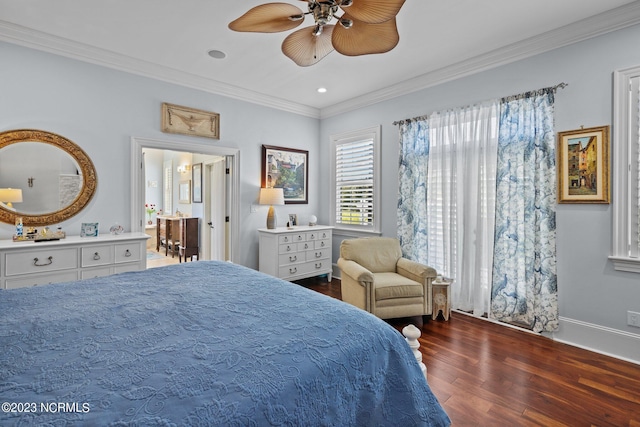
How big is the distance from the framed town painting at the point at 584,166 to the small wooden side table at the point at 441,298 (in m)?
1.38

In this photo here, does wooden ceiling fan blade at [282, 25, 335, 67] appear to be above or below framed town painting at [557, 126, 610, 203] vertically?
above

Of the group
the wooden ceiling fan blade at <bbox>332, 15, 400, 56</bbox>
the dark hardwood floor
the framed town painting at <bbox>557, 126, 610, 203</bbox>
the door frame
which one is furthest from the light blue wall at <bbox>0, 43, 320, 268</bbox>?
the framed town painting at <bbox>557, 126, 610, 203</bbox>

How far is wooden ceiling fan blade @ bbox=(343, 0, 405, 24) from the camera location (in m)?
1.55

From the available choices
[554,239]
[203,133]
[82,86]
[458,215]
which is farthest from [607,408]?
[82,86]

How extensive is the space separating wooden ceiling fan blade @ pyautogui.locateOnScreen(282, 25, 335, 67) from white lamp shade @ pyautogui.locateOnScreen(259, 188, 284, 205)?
2393 millimetres

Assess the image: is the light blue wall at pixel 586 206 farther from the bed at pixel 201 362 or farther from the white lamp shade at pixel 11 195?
the white lamp shade at pixel 11 195

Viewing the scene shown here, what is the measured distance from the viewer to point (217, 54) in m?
3.30

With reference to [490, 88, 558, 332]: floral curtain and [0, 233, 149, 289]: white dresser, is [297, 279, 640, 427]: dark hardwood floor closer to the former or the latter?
[490, 88, 558, 332]: floral curtain

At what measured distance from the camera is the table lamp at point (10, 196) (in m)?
2.84

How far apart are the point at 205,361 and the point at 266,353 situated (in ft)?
0.65

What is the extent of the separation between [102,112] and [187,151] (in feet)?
3.14

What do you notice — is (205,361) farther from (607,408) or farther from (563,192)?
(563,192)

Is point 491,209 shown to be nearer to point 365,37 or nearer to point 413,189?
point 413,189

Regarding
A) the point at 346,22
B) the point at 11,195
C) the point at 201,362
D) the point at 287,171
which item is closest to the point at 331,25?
the point at 346,22
